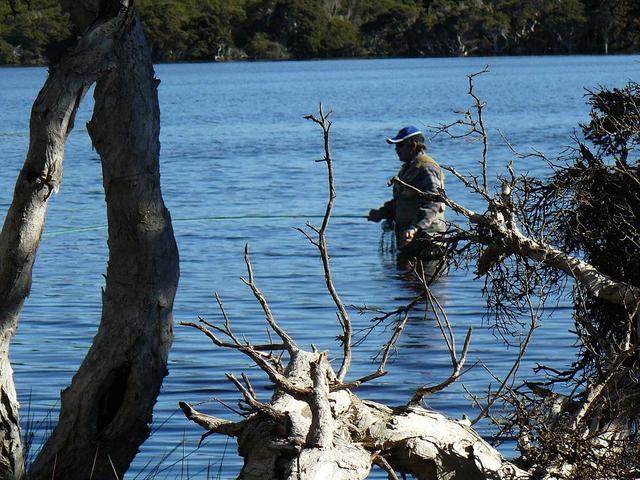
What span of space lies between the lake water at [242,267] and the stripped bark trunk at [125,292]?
1.25ft

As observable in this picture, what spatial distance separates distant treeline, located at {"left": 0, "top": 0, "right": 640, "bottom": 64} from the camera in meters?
130

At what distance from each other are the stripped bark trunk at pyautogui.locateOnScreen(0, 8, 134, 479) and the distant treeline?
116 meters

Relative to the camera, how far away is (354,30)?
151m

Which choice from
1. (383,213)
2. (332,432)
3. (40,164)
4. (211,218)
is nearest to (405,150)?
(383,213)

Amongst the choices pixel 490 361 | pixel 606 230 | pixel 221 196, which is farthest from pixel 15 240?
pixel 221 196

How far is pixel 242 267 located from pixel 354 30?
138 m

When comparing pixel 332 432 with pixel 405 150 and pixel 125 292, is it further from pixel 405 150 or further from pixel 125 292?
pixel 405 150

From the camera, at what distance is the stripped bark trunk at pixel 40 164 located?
17.3ft

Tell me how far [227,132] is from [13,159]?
10.6 metres

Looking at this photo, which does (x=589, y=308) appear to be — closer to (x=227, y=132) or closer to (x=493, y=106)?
(x=227, y=132)

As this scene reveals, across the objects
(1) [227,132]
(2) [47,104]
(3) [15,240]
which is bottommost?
(1) [227,132]

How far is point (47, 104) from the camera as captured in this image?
5.28 m

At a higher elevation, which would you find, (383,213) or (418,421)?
(418,421)

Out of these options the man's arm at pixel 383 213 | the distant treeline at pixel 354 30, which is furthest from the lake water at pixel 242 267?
the distant treeline at pixel 354 30
